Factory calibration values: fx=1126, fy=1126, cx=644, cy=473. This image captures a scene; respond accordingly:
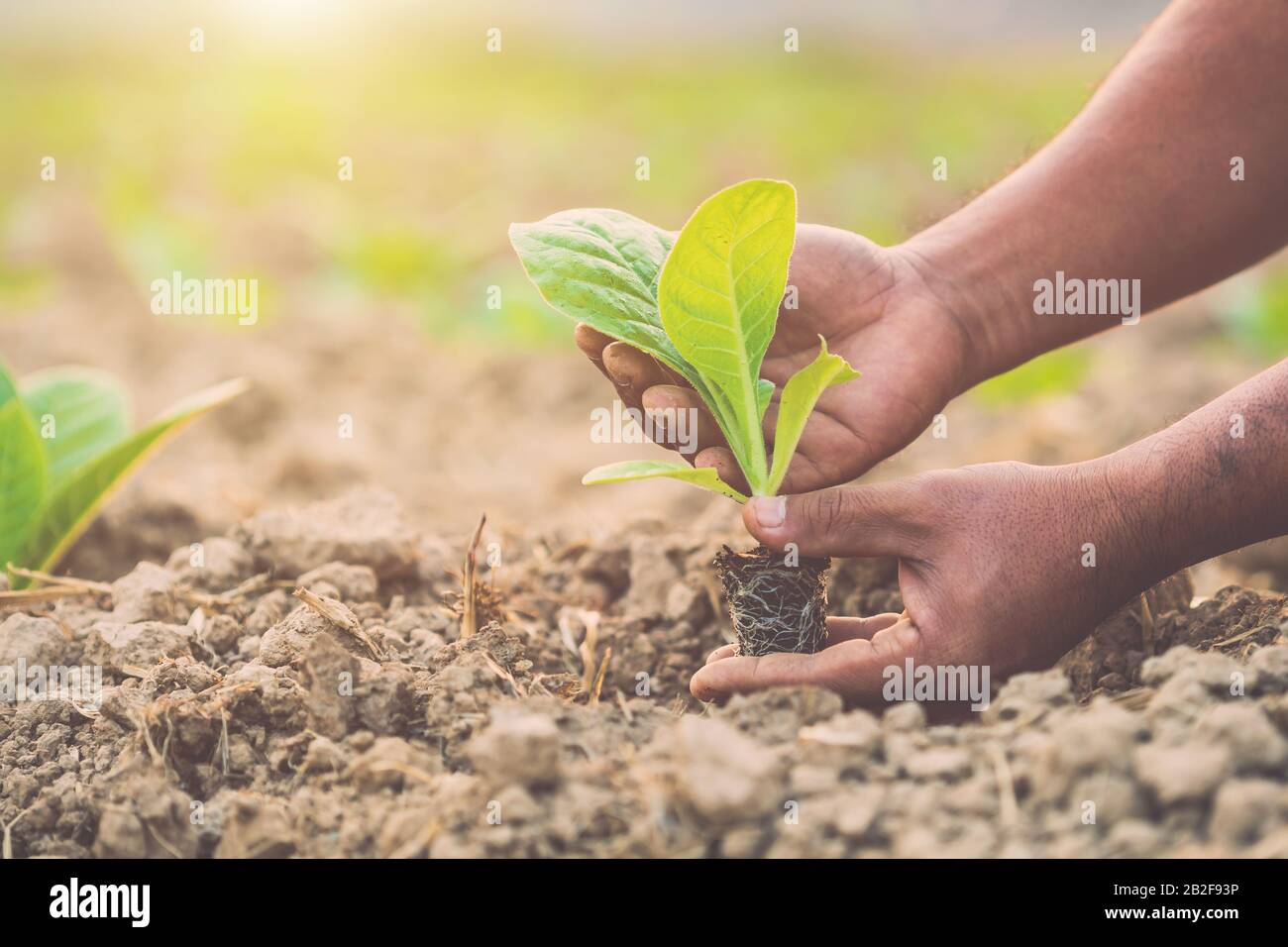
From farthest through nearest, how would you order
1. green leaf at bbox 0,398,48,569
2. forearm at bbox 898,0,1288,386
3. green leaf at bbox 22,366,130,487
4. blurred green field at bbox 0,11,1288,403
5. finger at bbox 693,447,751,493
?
1. blurred green field at bbox 0,11,1288,403
2. green leaf at bbox 22,366,130,487
3. green leaf at bbox 0,398,48,569
4. forearm at bbox 898,0,1288,386
5. finger at bbox 693,447,751,493

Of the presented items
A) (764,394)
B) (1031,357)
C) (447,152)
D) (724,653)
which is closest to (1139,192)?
(1031,357)

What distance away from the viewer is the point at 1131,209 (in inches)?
69.5

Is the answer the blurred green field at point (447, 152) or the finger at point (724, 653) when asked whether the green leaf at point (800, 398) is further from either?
the blurred green field at point (447, 152)

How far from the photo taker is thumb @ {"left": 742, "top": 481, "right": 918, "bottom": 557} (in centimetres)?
138

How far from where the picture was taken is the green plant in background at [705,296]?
1.30 m

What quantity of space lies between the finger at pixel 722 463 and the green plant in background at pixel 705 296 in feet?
0.11

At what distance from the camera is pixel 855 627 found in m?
1.56

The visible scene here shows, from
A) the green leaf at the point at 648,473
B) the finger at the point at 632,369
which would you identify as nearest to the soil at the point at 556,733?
the green leaf at the point at 648,473

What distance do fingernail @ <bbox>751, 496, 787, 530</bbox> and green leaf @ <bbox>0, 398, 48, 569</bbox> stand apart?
1.26 m

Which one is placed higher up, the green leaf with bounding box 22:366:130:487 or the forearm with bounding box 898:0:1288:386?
the forearm with bounding box 898:0:1288:386

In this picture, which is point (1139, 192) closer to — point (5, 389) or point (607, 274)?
point (607, 274)

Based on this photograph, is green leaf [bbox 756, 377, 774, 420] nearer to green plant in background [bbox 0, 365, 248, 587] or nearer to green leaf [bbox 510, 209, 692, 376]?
green leaf [bbox 510, 209, 692, 376]

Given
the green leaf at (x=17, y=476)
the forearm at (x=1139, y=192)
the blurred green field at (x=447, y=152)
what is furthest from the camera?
the blurred green field at (x=447, y=152)

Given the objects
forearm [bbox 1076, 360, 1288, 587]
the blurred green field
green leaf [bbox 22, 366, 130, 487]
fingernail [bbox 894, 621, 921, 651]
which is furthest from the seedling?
green leaf [bbox 22, 366, 130, 487]
